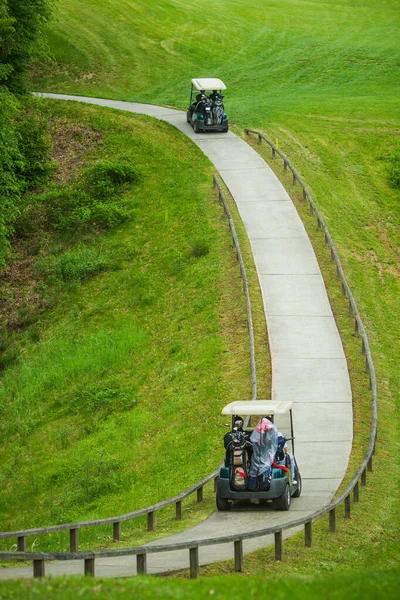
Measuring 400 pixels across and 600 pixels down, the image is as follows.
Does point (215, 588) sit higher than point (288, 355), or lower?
lower

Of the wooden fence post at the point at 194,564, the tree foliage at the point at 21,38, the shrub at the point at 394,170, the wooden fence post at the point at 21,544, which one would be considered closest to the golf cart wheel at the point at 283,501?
the wooden fence post at the point at 194,564

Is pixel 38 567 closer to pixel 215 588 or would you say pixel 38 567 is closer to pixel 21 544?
pixel 215 588

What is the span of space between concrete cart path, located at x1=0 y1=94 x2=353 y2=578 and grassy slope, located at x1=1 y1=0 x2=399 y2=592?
1.53m

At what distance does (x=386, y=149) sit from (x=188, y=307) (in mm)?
17872

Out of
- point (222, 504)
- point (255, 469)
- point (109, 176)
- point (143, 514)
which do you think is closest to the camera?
point (143, 514)

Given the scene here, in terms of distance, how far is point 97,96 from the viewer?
57.6 m

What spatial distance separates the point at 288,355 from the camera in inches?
1185

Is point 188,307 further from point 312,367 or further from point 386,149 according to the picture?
point 386,149

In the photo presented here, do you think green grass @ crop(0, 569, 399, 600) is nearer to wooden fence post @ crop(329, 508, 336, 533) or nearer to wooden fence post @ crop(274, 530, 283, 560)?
wooden fence post @ crop(274, 530, 283, 560)

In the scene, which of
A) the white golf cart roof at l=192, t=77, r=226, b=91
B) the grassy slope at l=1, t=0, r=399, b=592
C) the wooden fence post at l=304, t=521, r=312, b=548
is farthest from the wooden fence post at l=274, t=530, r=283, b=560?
the white golf cart roof at l=192, t=77, r=226, b=91

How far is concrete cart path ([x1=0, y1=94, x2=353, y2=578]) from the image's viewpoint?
19234mm

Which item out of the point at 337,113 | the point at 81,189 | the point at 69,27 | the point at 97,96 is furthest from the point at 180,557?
the point at 69,27

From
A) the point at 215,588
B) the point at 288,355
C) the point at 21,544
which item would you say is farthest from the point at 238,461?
the point at 288,355

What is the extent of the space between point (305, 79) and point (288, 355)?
35.1 metres
